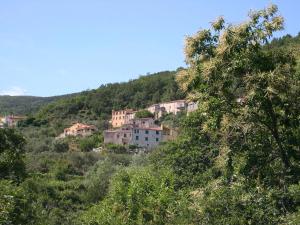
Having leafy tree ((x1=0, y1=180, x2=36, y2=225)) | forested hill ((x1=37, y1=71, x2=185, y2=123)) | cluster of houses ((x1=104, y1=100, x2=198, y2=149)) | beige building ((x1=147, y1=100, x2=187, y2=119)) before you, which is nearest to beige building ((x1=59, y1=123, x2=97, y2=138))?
cluster of houses ((x1=104, y1=100, x2=198, y2=149))

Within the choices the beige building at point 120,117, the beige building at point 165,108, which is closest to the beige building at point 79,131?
the beige building at point 120,117

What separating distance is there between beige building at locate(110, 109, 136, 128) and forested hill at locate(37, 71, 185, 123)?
5.69 meters

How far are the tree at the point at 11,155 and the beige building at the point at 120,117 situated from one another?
371 feet

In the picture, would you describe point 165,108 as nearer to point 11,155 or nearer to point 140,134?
point 140,134

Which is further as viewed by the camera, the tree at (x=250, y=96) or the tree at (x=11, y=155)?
the tree at (x=11, y=155)

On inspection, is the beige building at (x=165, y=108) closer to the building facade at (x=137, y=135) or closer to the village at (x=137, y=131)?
the village at (x=137, y=131)

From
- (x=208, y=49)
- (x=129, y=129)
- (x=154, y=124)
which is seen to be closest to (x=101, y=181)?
(x=208, y=49)

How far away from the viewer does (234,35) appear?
413 inches

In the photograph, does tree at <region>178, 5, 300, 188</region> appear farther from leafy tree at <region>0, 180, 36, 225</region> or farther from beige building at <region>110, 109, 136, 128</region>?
beige building at <region>110, 109, 136, 128</region>

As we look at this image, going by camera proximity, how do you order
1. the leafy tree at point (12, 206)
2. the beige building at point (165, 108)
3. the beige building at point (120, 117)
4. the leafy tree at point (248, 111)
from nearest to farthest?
the leafy tree at point (248, 111) → the leafy tree at point (12, 206) → the beige building at point (165, 108) → the beige building at point (120, 117)

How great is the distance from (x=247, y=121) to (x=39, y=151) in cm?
7425

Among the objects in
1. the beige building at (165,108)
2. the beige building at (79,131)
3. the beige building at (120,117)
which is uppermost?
the beige building at (165,108)

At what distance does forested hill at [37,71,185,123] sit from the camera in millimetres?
146000

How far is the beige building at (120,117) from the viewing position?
137062 mm
